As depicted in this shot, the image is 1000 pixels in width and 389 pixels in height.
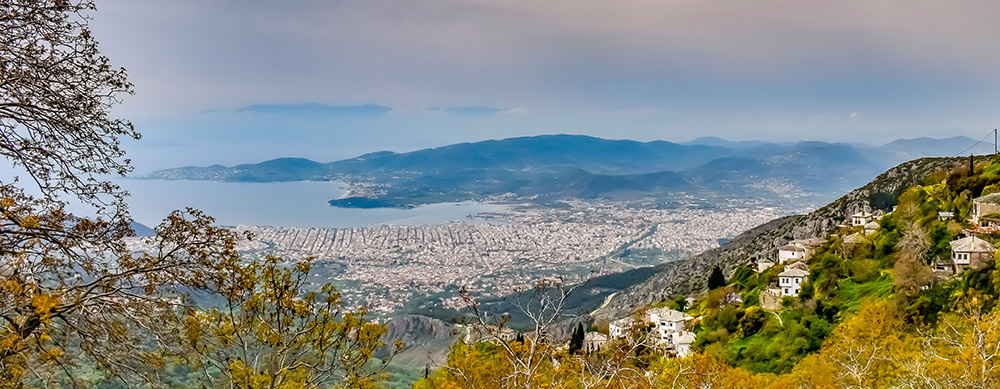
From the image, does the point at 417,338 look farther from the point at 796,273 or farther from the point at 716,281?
the point at 796,273

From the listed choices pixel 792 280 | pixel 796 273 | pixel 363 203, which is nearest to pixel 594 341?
pixel 792 280

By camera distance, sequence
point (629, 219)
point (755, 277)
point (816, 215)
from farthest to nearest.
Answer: point (629, 219) < point (816, 215) < point (755, 277)

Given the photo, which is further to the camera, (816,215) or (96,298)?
(816,215)

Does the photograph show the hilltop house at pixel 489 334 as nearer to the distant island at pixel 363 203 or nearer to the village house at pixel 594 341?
the village house at pixel 594 341

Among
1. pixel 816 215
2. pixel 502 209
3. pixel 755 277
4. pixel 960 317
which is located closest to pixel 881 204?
pixel 816 215

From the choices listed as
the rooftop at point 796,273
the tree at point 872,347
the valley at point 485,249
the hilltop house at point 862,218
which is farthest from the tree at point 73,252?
the valley at point 485,249

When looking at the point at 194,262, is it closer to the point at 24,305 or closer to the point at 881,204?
the point at 24,305
